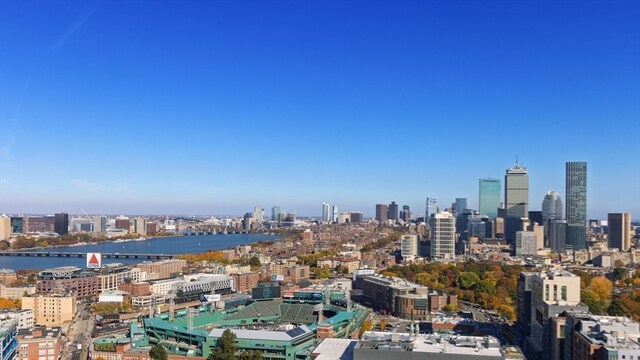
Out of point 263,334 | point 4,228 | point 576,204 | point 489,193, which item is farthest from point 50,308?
point 489,193

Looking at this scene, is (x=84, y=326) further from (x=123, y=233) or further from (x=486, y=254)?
(x=123, y=233)

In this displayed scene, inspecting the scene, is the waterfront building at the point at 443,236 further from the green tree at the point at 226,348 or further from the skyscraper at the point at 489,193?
the skyscraper at the point at 489,193

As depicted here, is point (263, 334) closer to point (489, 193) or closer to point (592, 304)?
point (592, 304)

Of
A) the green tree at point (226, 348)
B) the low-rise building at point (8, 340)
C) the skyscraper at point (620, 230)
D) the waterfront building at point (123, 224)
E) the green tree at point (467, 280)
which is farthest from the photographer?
the waterfront building at point (123, 224)

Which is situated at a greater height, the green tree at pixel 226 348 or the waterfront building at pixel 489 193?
the waterfront building at pixel 489 193

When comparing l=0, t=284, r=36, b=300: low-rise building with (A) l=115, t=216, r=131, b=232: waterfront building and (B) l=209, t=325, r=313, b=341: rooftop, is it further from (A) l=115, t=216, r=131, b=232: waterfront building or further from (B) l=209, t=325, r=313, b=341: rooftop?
(A) l=115, t=216, r=131, b=232: waterfront building

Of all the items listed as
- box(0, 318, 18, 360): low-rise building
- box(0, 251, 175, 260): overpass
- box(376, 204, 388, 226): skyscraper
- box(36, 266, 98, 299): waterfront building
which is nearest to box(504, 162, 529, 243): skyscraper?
box(0, 251, 175, 260): overpass

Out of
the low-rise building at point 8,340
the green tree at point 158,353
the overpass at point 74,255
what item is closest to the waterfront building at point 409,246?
the overpass at point 74,255
